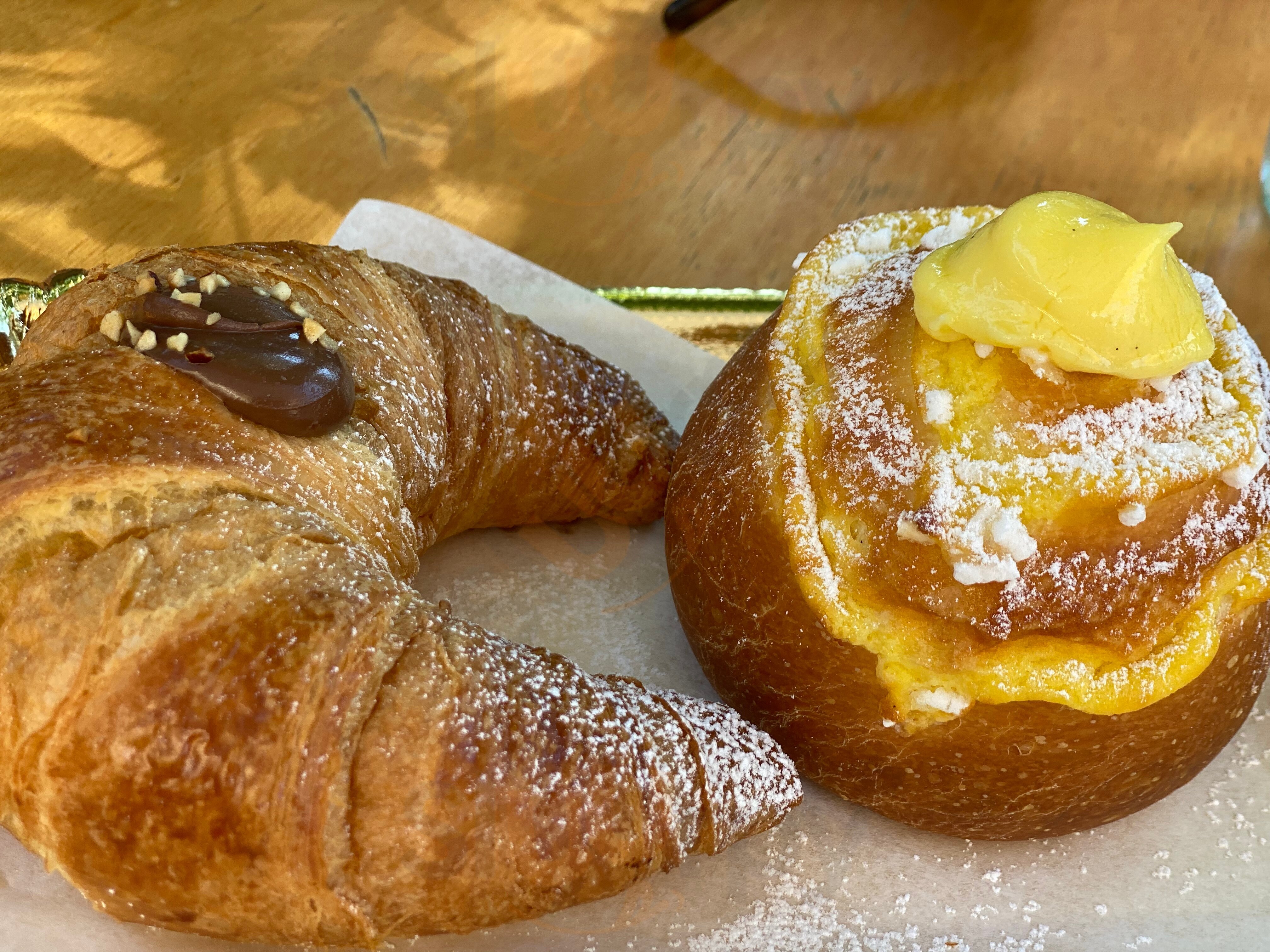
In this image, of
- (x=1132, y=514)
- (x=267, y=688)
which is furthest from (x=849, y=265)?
(x=267, y=688)

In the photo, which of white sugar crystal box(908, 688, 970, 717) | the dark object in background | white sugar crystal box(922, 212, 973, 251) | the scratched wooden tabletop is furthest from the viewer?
the dark object in background

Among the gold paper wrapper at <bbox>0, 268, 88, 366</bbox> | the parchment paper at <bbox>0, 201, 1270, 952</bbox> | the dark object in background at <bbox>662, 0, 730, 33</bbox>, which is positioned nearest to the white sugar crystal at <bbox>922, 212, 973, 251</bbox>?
the parchment paper at <bbox>0, 201, 1270, 952</bbox>

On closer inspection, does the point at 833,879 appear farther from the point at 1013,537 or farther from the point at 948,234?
the point at 948,234

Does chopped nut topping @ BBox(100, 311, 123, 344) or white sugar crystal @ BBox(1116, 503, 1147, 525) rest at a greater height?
chopped nut topping @ BBox(100, 311, 123, 344)

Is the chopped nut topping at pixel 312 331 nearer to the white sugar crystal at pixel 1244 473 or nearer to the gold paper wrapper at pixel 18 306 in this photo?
the gold paper wrapper at pixel 18 306

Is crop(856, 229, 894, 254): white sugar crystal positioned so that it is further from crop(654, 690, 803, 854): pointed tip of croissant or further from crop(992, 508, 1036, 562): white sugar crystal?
crop(654, 690, 803, 854): pointed tip of croissant
